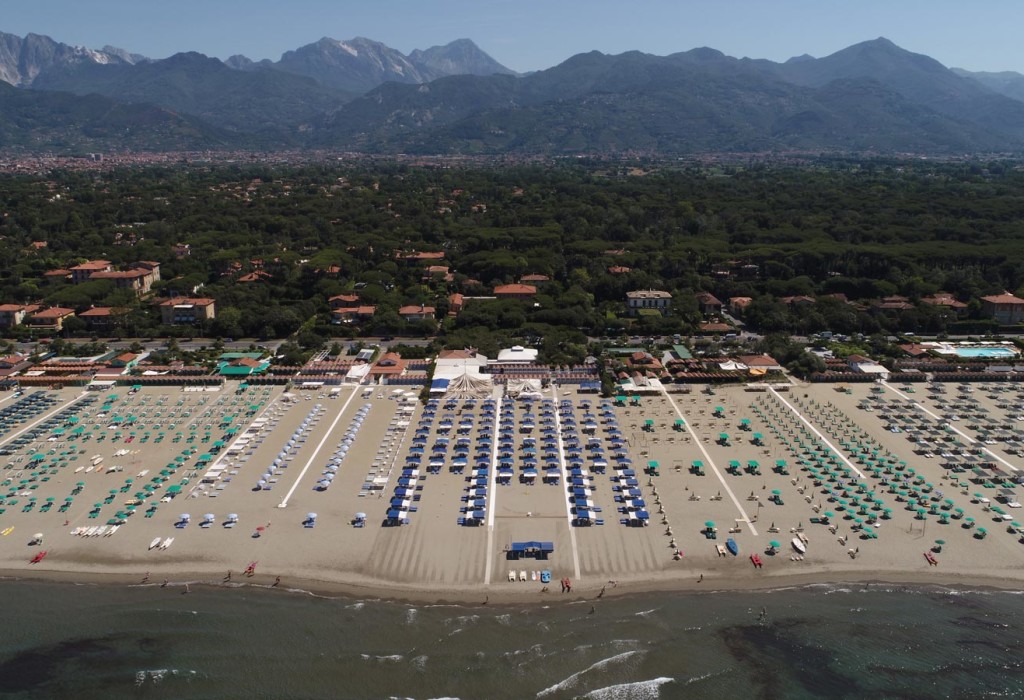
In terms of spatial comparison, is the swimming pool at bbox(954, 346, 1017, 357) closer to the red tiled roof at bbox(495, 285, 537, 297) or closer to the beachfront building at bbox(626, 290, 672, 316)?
the beachfront building at bbox(626, 290, 672, 316)

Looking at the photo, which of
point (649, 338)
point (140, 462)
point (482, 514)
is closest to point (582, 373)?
point (649, 338)

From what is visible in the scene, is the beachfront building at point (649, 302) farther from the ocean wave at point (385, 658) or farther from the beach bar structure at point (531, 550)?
the ocean wave at point (385, 658)

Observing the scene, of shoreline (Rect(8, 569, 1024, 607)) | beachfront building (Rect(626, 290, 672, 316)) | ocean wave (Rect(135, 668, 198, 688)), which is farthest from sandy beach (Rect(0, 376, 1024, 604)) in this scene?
beachfront building (Rect(626, 290, 672, 316))

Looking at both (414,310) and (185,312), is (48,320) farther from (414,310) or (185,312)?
(414,310)

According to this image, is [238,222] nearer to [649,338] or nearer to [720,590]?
[649,338]

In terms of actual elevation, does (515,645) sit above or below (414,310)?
below

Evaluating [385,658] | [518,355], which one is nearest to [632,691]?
[385,658]
